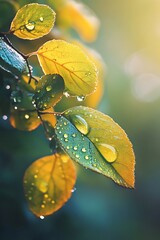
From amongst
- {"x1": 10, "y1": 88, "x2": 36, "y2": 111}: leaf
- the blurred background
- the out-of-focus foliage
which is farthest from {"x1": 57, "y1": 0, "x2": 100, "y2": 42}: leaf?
the blurred background

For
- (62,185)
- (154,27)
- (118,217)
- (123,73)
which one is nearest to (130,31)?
(154,27)

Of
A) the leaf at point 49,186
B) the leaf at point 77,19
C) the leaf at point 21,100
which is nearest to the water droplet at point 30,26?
the leaf at point 21,100

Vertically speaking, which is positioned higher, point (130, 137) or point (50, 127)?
point (50, 127)

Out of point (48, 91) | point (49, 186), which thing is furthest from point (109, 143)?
point (49, 186)

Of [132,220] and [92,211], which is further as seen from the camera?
[132,220]

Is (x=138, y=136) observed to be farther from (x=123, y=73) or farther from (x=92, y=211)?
(x=92, y=211)

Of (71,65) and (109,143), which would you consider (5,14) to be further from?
(109,143)

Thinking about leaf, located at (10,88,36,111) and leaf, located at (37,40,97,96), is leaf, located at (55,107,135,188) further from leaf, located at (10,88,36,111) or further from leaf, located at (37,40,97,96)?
leaf, located at (10,88,36,111)
